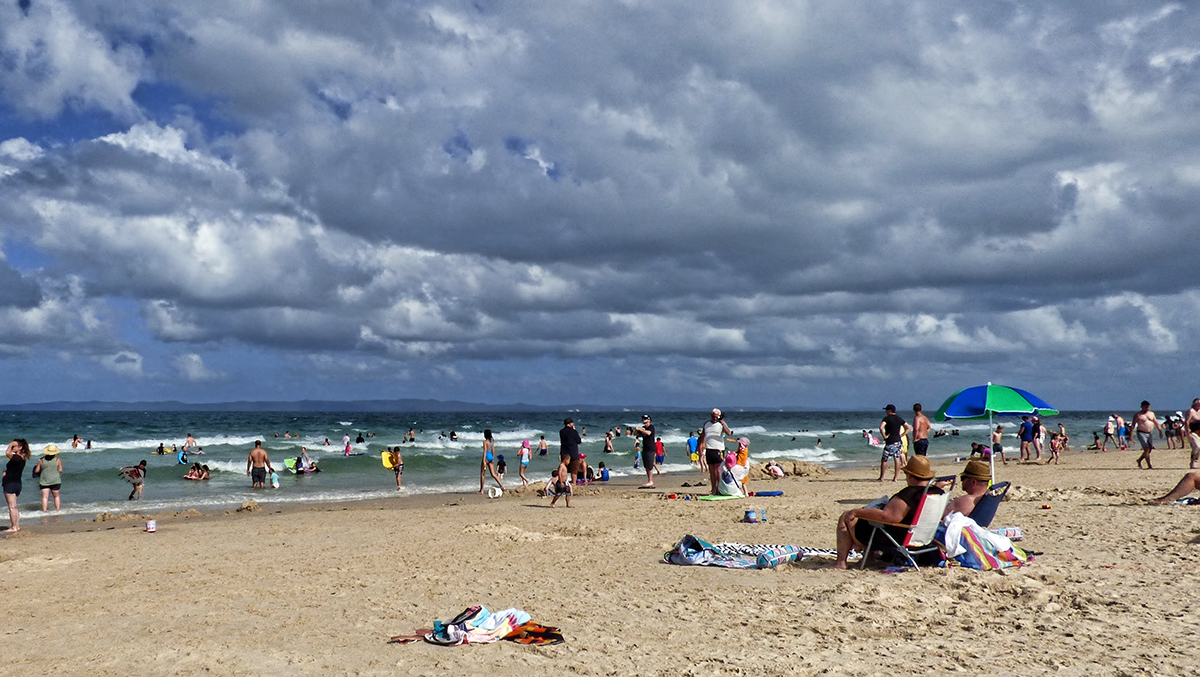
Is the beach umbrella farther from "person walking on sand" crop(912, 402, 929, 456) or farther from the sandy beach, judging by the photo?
"person walking on sand" crop(912, 402, 929, 456)

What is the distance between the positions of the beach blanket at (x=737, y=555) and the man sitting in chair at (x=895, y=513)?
39 cm

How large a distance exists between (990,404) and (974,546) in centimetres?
582

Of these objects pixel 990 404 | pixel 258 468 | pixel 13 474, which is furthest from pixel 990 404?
pixel 258 468

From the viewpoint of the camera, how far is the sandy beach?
5.12 m

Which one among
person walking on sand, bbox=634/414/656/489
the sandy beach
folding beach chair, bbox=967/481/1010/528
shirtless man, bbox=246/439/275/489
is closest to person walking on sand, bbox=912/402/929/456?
the sandy beach

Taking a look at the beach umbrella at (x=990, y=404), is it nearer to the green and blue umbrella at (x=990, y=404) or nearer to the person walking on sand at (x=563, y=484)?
the green and blue umbrella at (x=990, y=404)

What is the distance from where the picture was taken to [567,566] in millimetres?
8430

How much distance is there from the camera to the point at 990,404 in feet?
40.8

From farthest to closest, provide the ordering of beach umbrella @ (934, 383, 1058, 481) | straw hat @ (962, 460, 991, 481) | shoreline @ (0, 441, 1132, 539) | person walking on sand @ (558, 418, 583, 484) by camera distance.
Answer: person walking on sand @ (558, 418, 583, 484) < shoreline @ (0, 441, 1132, 539) < beach umbrella @ (934, 383, 1058, 481) < straw hat @ (962, 460, 991, 481)

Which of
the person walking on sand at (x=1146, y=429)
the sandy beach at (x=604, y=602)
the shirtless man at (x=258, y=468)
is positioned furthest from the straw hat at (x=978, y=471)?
the shirtless man at (x=258, y=468)

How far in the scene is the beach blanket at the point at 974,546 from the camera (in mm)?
7211

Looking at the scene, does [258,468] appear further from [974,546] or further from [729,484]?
[974,546]

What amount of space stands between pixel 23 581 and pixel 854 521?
27.4 ft

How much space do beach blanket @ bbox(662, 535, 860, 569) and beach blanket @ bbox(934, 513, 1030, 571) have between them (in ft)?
2.89
